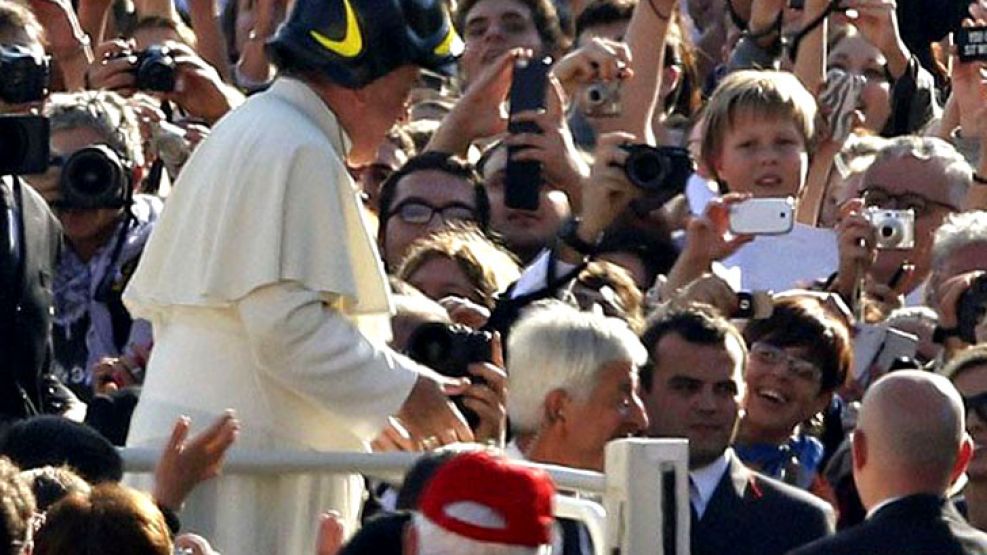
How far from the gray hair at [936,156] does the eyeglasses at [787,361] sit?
57.1 inches

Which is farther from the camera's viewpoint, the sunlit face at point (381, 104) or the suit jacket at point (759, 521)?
the suit jacket at point (759, 521)

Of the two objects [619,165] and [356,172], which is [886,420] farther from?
[356,172]

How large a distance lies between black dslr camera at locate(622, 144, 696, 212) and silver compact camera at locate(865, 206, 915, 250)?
53 centimetres

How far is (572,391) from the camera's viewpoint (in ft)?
23.6

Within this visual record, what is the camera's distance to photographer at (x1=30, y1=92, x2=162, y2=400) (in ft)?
28.7

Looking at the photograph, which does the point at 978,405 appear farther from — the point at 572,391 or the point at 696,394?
the point at 572,391

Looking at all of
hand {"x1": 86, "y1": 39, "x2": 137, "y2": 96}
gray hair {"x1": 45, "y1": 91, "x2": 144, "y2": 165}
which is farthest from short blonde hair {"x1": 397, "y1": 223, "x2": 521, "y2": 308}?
hand {"x1": 86, "y1": 39, "x2": 137, "y2": 96}

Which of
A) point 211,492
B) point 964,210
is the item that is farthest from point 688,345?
point 964,210

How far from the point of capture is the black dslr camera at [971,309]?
338 inches

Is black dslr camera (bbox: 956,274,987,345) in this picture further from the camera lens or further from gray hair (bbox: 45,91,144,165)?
gray hair (bbox: 45,91,144,165)

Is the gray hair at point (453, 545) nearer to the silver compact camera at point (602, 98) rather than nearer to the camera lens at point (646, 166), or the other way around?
the camera lens at point (646, 166)

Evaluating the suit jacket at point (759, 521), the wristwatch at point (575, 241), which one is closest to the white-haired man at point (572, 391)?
the suit jacket at point (759, 521)

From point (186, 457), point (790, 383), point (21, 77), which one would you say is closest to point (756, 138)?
point (790, 383)

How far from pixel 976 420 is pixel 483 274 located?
1.40 m
